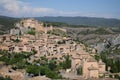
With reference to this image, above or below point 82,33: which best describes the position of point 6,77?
above

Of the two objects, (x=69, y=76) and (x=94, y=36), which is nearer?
(x=69, y=76)

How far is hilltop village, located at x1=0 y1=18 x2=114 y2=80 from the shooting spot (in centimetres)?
3762

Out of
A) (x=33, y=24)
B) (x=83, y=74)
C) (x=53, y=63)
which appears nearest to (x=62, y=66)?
(x=53, y=63)

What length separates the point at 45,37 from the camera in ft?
190

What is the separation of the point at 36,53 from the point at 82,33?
83861 millimetres

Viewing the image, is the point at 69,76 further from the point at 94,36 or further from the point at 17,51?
the point at 94,36

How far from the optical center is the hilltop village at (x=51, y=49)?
37.6 meters

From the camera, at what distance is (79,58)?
41.8 m

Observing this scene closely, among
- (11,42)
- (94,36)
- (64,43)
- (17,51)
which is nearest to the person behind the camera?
(17,51)

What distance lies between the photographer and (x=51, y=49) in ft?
170

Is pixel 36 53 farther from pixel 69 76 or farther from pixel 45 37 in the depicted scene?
pixel 69 76

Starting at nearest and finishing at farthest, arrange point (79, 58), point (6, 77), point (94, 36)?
point (6, 77) < point (79, 58) < point (94, 36)

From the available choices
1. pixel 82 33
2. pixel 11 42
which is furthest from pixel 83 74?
pixel 82 33

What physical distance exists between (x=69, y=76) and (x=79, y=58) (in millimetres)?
6506
